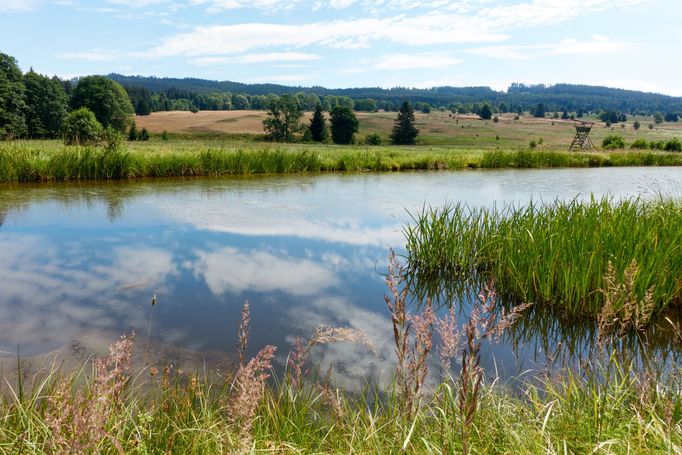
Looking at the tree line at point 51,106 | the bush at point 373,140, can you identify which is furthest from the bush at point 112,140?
the bush at point 373,140

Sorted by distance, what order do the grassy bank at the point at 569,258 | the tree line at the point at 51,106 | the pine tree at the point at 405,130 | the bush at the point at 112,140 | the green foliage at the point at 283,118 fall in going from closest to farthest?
the grassy bank at the point at 569,258
the bush at the point at 112,140
the tree line at the point at 51,106
the green foliage at the point at 283,118
the pine tree at the point at 405,130

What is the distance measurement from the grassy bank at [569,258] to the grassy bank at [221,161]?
13701 millimetres

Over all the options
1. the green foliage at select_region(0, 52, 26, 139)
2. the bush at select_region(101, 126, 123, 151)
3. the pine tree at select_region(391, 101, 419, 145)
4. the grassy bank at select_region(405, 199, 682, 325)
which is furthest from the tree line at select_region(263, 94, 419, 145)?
the grassy bank at select_region(405, 199, 682, 325)

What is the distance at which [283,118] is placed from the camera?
7331 cm

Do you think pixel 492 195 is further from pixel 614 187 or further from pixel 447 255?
pixel 447 255

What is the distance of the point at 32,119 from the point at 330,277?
6202 cm

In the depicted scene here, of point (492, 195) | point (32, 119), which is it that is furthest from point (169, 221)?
point (32, 119)

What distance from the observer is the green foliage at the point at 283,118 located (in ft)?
237

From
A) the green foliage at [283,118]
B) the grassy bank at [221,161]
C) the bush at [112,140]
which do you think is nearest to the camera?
the grassy bank at [221,161]

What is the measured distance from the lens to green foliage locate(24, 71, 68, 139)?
5844 centimetres

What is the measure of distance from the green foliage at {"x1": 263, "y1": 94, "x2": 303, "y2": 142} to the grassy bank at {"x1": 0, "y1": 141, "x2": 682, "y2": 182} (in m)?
46.7

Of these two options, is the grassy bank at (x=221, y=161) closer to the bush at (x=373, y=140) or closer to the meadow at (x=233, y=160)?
the meadow at (x=233, y=160)

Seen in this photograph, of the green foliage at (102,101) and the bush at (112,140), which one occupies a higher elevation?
Result: the green foliage at (102,101)

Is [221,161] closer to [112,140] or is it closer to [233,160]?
[233,160]
